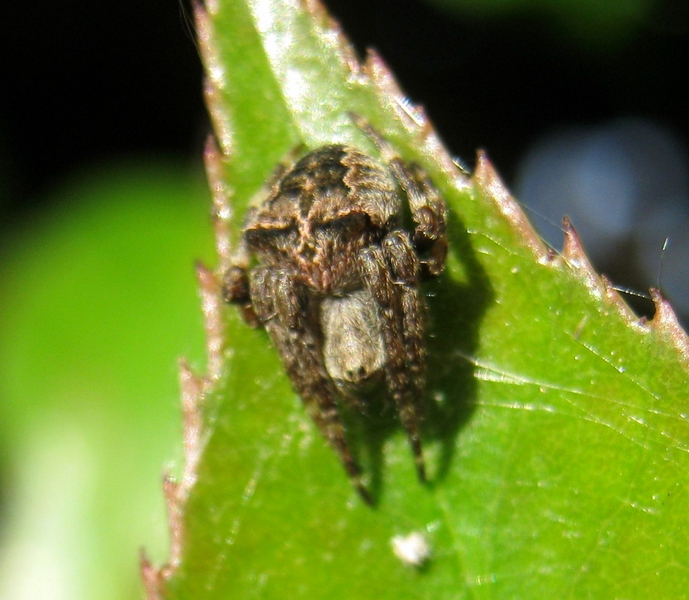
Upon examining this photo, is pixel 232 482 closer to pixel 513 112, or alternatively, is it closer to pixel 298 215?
pixel 298 215

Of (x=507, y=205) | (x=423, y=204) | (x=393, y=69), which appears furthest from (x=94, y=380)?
→ (x=393, y=69)

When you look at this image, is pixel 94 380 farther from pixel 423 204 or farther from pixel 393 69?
pixel 393 69

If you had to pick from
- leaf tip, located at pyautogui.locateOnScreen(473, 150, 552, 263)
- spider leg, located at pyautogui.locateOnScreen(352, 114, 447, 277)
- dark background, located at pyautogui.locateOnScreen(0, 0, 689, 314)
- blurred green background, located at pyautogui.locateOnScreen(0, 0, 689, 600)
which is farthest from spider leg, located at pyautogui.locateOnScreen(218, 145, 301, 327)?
dark background, located at pyautogui.locateOnScreen(0, 0, 689, 314)

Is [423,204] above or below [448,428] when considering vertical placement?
above

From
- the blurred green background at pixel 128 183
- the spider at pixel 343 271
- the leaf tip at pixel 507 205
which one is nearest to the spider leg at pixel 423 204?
the spider at pixel 343 271

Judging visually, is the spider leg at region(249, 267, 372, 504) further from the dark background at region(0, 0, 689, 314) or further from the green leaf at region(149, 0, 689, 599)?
the dark background at region(0, 0, 689, 314)

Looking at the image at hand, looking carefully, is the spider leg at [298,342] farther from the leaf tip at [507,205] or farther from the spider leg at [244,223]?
the leaf tip at [507,205]
